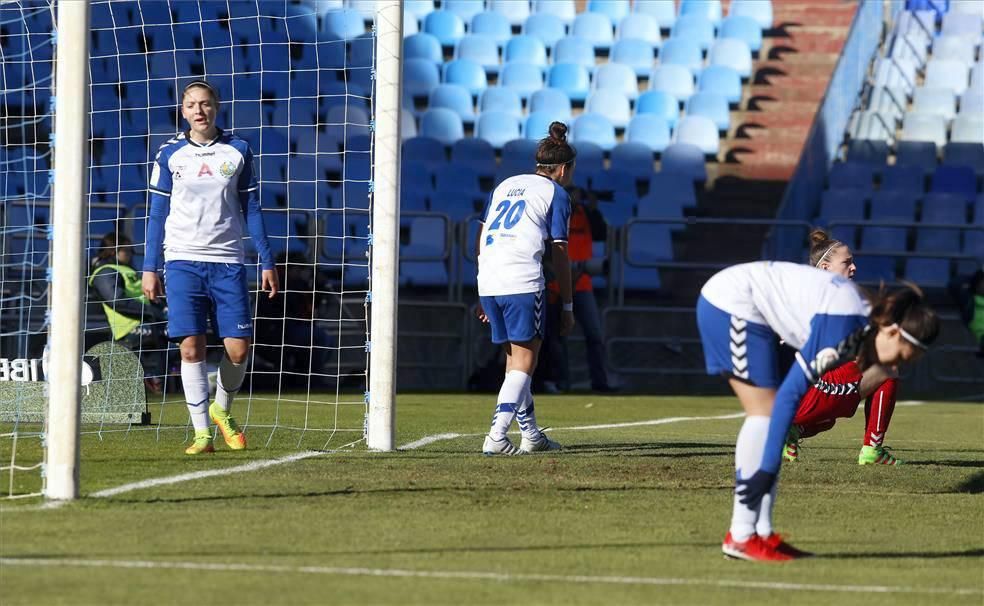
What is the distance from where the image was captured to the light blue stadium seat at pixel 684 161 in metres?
22.2

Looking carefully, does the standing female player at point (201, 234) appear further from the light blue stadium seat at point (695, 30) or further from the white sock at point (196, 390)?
the light blue stadium seat at point (695, 30)

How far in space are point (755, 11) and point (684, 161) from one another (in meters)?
5.04

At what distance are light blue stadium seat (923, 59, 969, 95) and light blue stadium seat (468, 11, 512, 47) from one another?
6.75m

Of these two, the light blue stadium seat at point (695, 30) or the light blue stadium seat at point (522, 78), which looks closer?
the light blue stadium seat at point (522, 78)

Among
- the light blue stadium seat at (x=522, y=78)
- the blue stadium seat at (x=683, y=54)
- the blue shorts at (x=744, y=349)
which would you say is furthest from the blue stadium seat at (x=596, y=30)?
the blue shorts at (x=744, y=349)

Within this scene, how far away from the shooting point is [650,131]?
23609 millimetres

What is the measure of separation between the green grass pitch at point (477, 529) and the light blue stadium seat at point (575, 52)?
1607cm

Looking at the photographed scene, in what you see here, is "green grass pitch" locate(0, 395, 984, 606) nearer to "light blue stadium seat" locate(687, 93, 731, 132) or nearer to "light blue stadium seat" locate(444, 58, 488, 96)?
"light blue stadium seat" locate(687, 93, 731, 132)

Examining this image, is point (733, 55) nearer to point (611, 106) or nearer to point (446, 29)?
point (611, 106)

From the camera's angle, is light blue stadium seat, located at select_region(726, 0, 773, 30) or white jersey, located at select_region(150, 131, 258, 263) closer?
white jersey, located at select_region(150, 131, 258, 263)

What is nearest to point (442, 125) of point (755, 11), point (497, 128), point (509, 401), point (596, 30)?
point (497, 128)

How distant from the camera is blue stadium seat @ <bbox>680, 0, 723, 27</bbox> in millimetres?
26250

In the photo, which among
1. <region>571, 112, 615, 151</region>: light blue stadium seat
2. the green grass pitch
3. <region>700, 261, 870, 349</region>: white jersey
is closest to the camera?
the green grass pitch

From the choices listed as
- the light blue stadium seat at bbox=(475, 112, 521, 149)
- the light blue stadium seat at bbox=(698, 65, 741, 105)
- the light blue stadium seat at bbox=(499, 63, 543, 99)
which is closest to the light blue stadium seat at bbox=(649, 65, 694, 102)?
the light blue stadium seat at bbox=(698, 65, 741, 105)
